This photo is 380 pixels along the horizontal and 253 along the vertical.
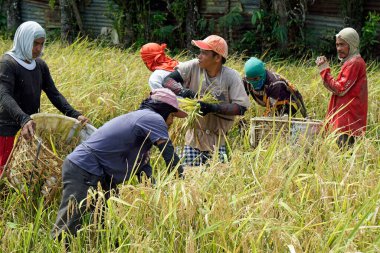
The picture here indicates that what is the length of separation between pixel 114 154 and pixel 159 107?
1.12ft

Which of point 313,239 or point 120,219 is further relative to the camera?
point 120,219

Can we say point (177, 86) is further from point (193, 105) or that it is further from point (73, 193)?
point (73, 193)

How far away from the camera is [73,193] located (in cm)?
361

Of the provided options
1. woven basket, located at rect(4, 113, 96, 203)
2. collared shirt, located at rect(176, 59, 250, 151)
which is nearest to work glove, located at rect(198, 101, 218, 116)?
collared shirt, located at rect(176, 59, 250, 151)

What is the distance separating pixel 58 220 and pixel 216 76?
1606 mm

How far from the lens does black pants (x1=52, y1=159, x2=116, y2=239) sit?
3.54m

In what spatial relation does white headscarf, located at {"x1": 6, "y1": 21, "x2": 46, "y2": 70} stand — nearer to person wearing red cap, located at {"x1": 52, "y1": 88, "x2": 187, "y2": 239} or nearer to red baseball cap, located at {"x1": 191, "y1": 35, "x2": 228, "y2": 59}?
person wearing red cap, located at {"x1": 52, "y1": 88, "x2": 187, "y2": 239}

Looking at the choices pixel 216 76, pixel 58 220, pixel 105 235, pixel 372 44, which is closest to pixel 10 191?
pixel 58 220

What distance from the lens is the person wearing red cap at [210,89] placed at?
4.57 metres

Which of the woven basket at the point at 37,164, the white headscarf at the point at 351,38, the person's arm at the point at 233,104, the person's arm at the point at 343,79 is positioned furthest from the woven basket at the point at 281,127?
the woven basket at the point at 37,164

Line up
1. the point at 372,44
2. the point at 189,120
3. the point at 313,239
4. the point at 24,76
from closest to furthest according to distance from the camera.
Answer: the point at 313,239
the point at 24,76
the point at 189,120
the point at 372,44

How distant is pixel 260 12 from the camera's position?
37.0 feet

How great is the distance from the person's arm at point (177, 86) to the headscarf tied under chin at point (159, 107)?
2.79 ft

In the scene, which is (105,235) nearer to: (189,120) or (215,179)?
(215,179)
